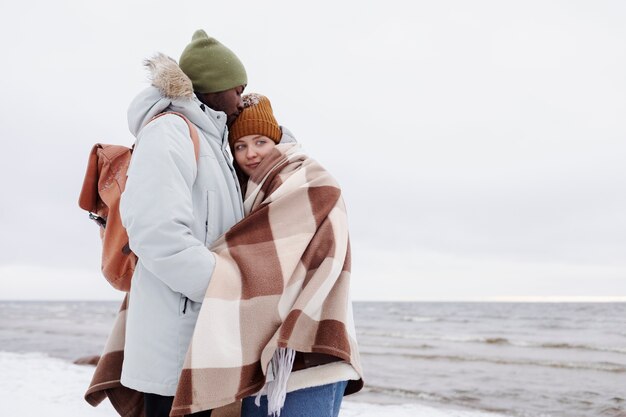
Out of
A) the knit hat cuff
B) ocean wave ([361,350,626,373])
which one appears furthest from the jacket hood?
ocean wave ([361,350,626,373])

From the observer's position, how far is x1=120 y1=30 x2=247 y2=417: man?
1525 mm

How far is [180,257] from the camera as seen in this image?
4.95 ft

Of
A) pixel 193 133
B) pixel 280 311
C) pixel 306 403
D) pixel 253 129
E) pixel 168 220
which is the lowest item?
pixel 306 403

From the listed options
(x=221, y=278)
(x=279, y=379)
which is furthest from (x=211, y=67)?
(x=279, y=379)

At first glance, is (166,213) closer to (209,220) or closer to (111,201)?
(209,220)

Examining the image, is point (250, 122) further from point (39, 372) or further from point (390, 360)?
point (390, 360)

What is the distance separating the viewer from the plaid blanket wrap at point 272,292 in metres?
1.56

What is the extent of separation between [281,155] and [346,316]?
59cm

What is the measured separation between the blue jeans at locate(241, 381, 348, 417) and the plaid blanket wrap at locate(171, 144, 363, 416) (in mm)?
123

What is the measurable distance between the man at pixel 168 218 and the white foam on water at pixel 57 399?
3.64m

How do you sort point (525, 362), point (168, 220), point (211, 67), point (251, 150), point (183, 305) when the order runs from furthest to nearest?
point (525, 362) < point (251, 150) < point (211, 67) < point (183, 305) < point (168, 220)

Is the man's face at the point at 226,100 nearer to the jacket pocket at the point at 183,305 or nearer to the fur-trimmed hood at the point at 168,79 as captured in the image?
the fur-trimmed hood at the point at 168,79

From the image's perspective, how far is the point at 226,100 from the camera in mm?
1975

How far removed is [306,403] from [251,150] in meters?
0.90
